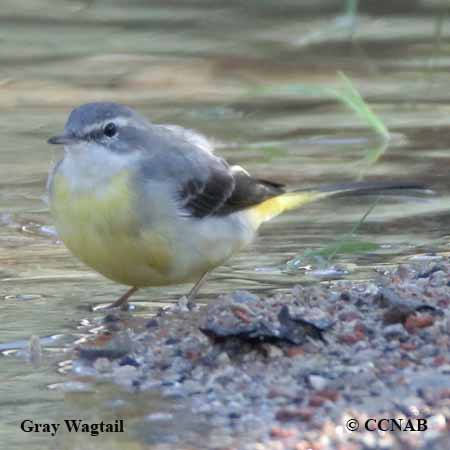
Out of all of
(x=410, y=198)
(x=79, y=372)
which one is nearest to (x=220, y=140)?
(x=410, y=198)

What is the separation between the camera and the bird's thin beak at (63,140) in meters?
6.63

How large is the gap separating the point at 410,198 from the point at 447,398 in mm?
4281

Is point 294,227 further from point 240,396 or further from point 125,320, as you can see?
point 240,396

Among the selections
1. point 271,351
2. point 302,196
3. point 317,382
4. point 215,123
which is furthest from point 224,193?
point 215,123

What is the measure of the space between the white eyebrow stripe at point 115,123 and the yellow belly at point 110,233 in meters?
0.28

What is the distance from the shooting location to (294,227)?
863cm

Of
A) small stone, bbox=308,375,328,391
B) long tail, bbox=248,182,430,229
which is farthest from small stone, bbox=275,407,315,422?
long tail, bbox=248,182,430,229

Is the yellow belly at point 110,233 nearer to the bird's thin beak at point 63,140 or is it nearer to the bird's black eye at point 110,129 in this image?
the bird's thin beak at point 63,140

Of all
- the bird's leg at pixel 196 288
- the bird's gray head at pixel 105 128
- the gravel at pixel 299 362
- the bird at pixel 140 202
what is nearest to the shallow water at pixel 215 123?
the bird's leg at pixel 196 288

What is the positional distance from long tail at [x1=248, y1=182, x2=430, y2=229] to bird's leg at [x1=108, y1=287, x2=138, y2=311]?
2.92ft

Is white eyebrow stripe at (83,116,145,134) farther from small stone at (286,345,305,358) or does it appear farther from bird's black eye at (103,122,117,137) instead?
small stone at (286,345,305,358)

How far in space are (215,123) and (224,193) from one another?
133 inches

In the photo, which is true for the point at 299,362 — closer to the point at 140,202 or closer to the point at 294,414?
the point at 294,414

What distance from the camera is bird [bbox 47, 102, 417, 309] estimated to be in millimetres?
6582
